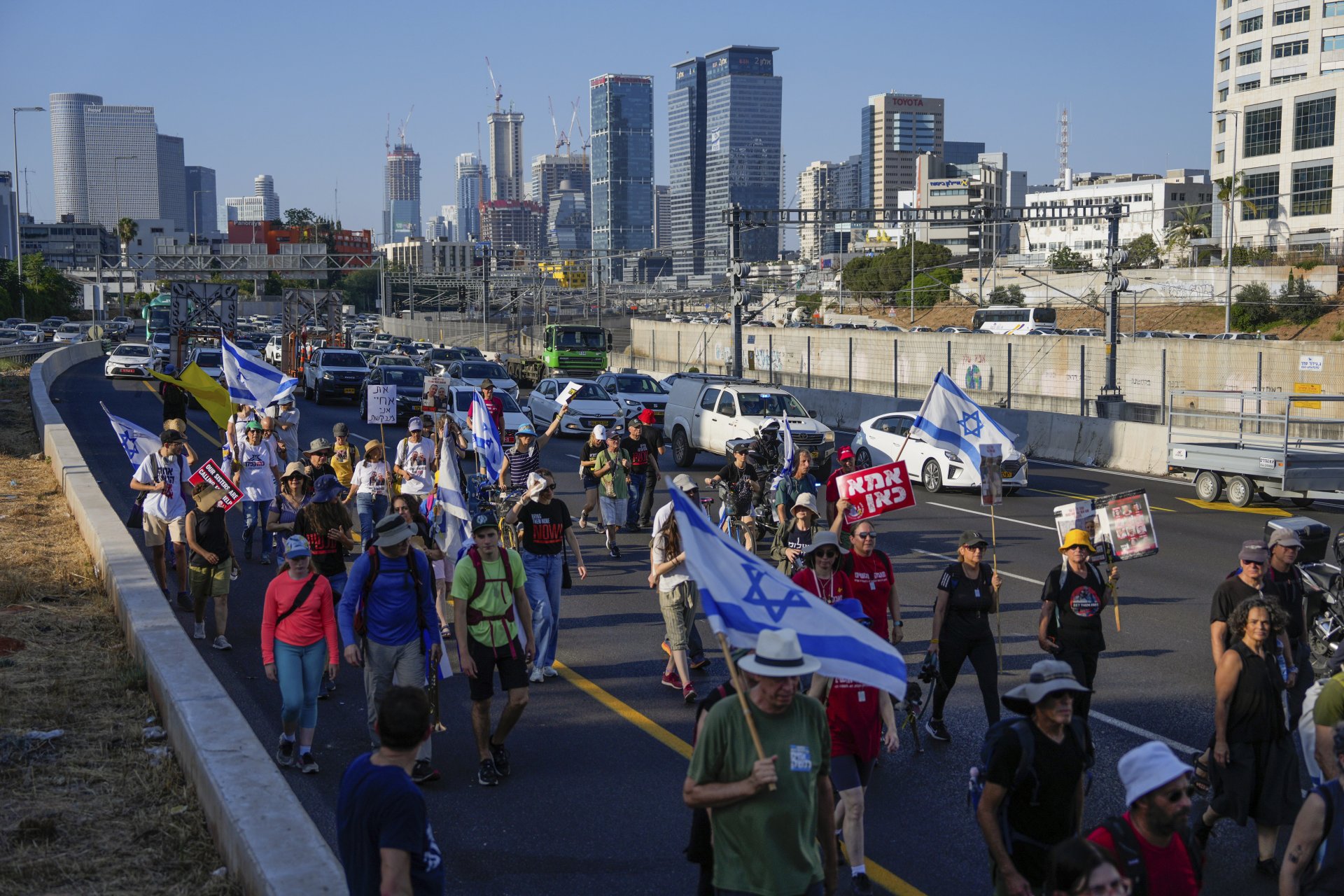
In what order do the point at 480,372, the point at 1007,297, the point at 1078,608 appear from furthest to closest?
the point at 1007,297 → the point at 480,372 → the point at 1078,608

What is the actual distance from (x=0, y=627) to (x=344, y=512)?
402cm

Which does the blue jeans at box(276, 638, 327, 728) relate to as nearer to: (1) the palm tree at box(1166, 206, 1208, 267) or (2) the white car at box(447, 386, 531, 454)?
(2) the white car at box(447, 386, 531, 454)

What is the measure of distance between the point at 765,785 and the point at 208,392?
46.1 feet

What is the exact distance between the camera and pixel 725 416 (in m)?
25.2

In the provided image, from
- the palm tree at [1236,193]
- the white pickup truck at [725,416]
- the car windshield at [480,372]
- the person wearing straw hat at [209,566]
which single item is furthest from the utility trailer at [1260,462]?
the palm tree at [1236,193]

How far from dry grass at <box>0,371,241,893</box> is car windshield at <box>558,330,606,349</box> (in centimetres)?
3455

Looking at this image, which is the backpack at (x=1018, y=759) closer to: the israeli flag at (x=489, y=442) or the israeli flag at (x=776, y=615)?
the israeli flag at (x=776, y=615)

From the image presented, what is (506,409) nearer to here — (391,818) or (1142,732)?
(1142,732)

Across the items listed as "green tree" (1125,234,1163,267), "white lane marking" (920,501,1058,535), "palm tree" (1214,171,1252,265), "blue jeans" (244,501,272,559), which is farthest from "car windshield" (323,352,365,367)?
"green tree" (1125,234,1163,267)

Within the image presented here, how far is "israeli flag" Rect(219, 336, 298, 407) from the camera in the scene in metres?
16.7

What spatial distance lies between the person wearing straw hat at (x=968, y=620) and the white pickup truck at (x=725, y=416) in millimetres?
14621

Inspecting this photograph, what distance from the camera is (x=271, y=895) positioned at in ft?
17.9

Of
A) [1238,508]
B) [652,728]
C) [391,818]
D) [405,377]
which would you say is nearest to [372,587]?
[652,728]

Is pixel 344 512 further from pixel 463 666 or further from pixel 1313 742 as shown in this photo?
pixel 1313 742
